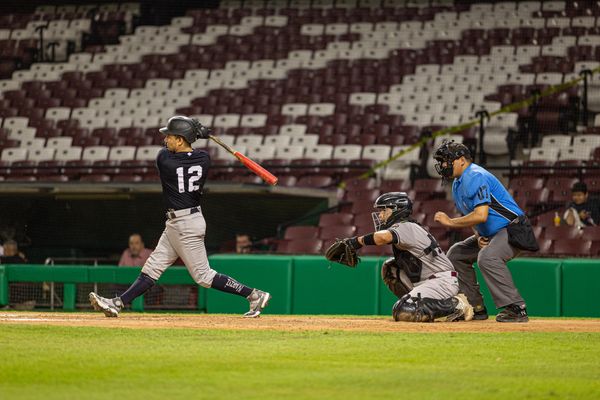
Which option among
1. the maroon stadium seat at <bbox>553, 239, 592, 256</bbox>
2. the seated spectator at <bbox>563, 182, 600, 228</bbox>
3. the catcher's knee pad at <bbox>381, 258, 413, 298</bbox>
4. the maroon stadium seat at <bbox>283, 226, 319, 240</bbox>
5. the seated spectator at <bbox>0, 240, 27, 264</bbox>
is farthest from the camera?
the maroon stadium seat at <bbox>283, 226, 319, 240</bbox>

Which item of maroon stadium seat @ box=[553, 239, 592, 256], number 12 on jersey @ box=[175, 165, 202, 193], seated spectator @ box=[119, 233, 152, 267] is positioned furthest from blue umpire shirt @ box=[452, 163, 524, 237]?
seated spectator @ box=[119, 233, 152, 267]

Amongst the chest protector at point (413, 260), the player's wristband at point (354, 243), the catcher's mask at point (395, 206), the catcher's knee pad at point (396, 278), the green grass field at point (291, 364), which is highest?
the catcher's mask at point (395, 206)

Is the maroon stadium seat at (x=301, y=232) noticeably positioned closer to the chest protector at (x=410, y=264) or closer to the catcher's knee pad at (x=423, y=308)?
the chest protector at (x=410, y=264)

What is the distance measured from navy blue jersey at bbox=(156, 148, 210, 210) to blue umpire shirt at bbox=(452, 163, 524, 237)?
2324mm

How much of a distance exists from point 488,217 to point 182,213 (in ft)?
8.99

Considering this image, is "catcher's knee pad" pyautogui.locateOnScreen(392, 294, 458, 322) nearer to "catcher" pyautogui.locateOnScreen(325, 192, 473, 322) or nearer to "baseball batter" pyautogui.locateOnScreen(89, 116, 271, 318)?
"catcher" pyautogui.locateOnScreen(325, 192, 473, 322)

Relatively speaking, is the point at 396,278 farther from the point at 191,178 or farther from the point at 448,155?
the point at 191,178

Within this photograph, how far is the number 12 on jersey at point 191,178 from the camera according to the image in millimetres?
10250

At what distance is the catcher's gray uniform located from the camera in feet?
32.8

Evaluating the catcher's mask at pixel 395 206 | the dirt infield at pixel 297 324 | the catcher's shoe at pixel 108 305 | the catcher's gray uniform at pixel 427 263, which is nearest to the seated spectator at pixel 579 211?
the dirt infield at pixel 297 324

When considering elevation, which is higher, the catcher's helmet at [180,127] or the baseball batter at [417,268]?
the catcher's helmet at [180,127]

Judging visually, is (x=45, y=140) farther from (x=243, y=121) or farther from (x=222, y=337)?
(x=222, y=337)

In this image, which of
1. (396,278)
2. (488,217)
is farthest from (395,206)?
(488,217)

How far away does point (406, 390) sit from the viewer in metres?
5.77
